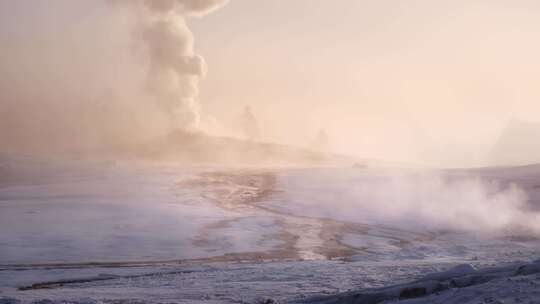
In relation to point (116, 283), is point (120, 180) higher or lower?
higher

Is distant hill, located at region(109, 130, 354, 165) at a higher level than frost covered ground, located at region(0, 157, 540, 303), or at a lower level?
higher

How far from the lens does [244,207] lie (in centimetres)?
4162

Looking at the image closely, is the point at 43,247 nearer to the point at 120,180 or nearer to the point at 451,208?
the point at 451,208

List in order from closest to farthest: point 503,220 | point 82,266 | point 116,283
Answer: point 116,283, point 82,266, point 503,220

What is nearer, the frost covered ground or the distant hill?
the frost covered ground

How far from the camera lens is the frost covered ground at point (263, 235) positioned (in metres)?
15.3

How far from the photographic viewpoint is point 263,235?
30.6 metres

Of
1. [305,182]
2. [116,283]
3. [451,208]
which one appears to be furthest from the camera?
[305,182]

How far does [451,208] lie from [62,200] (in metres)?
27.2

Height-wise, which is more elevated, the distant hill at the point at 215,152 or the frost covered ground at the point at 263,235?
the distant hill at the point at 215,152

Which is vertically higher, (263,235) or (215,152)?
(215,152)

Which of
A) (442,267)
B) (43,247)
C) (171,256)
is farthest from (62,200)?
(442,267)

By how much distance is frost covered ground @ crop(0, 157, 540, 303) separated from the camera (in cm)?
1534

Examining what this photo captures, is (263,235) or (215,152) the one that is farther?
(215,152)
